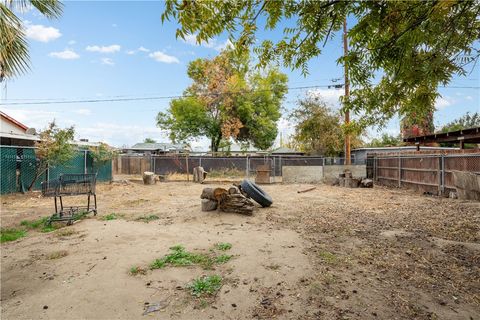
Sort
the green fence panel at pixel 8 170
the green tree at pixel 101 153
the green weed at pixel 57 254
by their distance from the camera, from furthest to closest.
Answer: the green tree at pixel 101 153
the green fence panel at pixel 8 170
the green weed at pixel 57 254

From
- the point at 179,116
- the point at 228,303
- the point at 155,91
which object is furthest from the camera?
the point at 179,116

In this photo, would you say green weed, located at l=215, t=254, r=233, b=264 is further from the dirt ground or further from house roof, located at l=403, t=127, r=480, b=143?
house roof, located at l=403, t=127, r=480, b=143

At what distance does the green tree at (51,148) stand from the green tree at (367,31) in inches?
420

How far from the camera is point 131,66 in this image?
48.5 feet

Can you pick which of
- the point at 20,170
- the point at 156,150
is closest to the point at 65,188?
the point at 20,170

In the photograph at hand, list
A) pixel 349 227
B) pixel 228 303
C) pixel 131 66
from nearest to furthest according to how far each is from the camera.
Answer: pixel 228 303 < pixel 349 227 < pixel 131 66

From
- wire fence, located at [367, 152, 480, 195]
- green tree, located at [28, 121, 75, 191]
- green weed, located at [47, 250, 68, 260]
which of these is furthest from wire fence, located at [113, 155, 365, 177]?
green weed, located at [47, 250, 68, 260]

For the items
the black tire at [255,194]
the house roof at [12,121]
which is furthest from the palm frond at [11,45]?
the house roof at [12,121]

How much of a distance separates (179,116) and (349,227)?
25144 mm

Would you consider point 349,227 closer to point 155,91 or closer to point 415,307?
point 415,307

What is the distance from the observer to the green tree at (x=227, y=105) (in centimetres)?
2702

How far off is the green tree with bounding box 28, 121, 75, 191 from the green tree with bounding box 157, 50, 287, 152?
1670 cm

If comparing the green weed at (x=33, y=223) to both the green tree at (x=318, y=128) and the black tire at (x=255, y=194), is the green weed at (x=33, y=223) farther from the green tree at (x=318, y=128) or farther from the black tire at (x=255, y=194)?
the green tree at (x=318, y=128)

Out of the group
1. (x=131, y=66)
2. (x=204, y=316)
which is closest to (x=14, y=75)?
(x=204, y=316)
